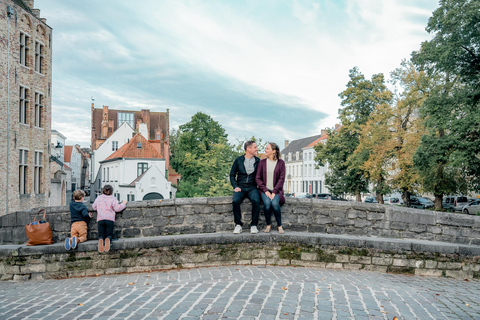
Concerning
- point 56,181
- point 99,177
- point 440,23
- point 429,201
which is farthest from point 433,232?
point 99,177

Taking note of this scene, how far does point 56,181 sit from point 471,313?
3472 cm

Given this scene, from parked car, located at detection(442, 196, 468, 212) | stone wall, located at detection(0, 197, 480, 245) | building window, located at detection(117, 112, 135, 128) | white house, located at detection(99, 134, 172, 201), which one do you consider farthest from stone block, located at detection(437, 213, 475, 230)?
building window, located at detection(117, 112, 135, 128)

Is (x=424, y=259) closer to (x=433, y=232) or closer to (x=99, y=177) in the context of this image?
(x=433, y=232)

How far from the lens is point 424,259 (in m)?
7.76

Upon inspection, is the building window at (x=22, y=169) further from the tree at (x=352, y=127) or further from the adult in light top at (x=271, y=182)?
the tree at (x=352, y=127)

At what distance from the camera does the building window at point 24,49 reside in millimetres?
25766

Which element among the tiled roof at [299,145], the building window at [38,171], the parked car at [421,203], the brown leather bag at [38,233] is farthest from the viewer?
the tiled roof at [299,145]

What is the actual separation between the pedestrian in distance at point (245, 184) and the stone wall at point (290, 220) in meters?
0.33

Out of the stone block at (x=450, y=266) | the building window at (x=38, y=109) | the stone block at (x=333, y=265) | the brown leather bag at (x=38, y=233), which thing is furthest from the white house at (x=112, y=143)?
the stone block at (x=450, y=266)

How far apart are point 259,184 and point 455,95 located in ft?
65.5

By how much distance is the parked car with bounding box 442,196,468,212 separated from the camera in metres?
37.7

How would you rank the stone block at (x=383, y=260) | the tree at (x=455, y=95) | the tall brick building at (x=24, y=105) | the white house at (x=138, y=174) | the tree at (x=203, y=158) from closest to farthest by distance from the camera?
the stone block at (x=383, y=260), the tree at (x=455, y=95), the tall brick building at (x=24, y=105), the tree at (x=203, y=158), the white house at (x=138, y=174)

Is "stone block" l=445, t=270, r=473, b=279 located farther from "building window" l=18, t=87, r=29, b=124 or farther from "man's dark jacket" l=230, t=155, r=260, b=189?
"building window" l=18, t=87, r=29, b=124

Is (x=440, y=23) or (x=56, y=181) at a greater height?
(x=440, y=23)
